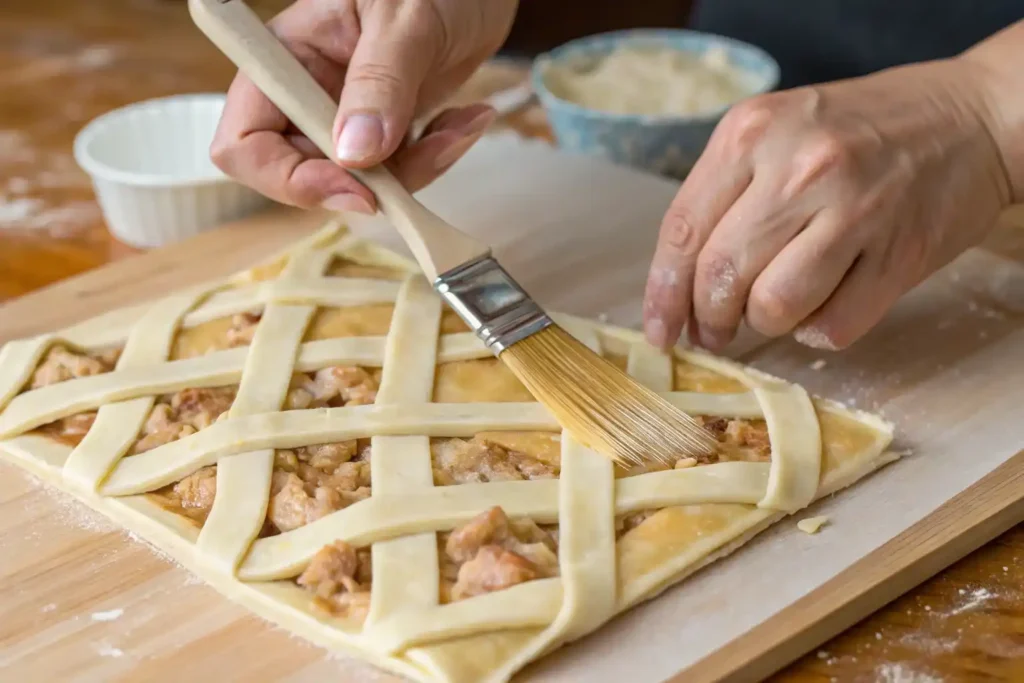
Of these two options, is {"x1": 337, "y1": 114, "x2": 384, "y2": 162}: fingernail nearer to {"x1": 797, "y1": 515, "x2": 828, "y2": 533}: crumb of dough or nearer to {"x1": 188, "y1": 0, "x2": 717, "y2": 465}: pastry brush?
A: {"x1": 188, "y1": 0, "x2": 717, "y2": 465}: pastry brush

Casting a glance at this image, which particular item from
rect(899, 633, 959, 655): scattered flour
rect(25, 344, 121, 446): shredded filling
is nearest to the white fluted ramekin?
rect(25, 344, 121, 446): shredded filling

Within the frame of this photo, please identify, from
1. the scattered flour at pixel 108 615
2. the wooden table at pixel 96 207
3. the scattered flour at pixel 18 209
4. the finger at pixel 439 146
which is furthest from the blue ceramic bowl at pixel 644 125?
the scattered flour at pixel 108 615

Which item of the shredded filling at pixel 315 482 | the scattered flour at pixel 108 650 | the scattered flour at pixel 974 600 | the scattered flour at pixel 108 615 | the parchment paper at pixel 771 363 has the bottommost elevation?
the scattered flour at pixel 974 600

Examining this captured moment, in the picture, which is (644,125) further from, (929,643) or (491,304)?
(929,643)

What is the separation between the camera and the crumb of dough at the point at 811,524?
→ 1.41 m

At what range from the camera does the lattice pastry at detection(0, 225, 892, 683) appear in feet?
4.15

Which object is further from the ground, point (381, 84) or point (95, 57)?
point (381, 84)

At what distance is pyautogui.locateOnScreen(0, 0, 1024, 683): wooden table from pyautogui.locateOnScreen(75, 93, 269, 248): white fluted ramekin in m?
0.11

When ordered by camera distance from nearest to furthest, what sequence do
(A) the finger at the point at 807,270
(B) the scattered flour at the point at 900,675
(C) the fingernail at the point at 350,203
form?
1. (B) the scattered flour at the point at 900,675
2. (A) the finger at the point at 807,270
3. (C) the fingernail at the point at 350,203

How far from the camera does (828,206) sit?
1.55m

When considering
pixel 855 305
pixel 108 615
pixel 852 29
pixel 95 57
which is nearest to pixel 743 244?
pixel 855 305

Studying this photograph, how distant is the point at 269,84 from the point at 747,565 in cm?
100

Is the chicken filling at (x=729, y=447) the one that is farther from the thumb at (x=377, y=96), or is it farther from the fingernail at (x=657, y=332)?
the thumb at (x=377, y=96)

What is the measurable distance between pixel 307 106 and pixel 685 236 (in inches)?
24.1
